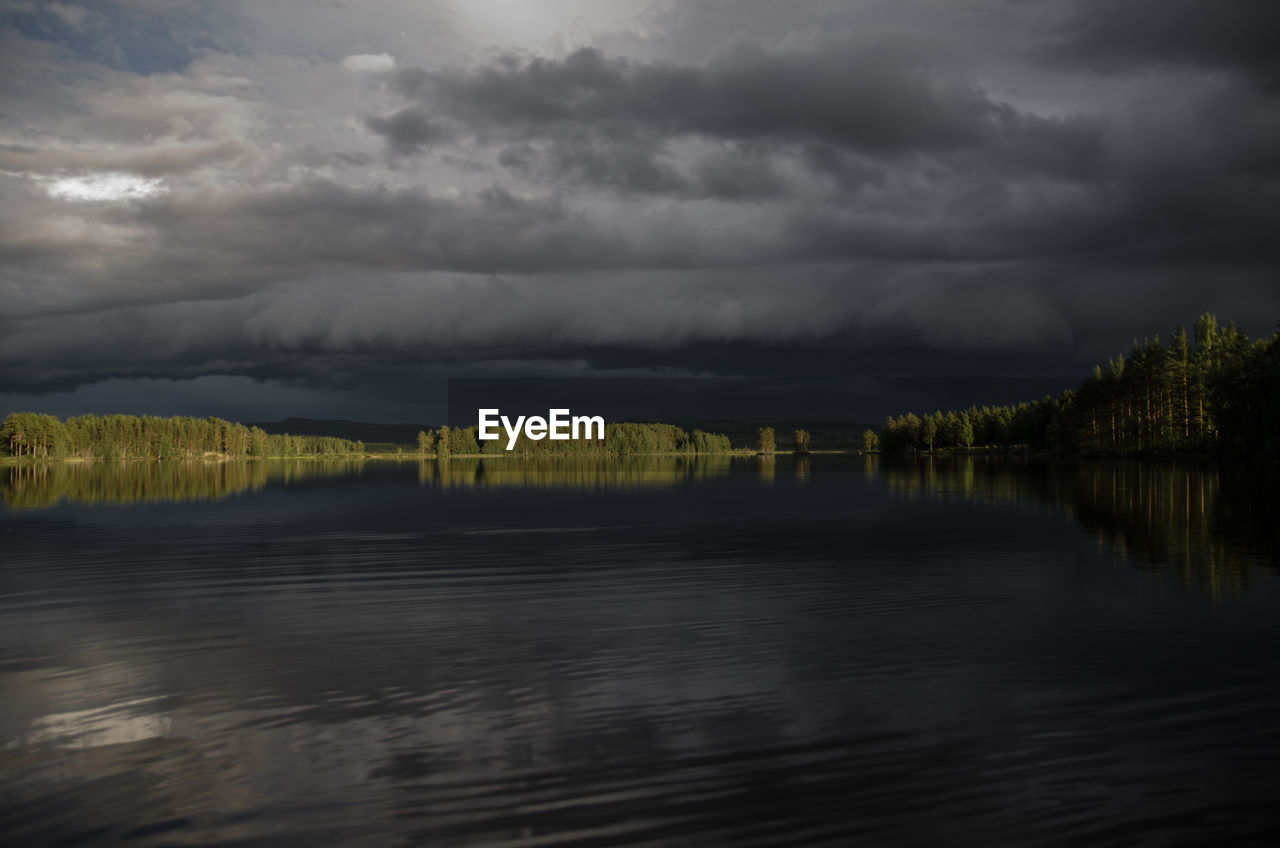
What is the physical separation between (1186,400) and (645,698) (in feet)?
518

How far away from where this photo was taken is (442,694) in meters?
14.7

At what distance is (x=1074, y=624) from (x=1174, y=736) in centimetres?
783

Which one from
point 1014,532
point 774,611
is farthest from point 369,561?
point 1014,532

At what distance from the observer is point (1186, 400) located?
5669 inches

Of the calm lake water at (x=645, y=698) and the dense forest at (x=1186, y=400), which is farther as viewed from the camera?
the dense forest at (x=1186, y=400)

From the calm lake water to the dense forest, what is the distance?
90.7 meters

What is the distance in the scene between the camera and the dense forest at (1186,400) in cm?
10625

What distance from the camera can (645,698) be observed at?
568 inches

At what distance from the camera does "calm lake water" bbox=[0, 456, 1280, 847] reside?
997 centimetres

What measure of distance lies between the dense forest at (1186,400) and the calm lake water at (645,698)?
298ft

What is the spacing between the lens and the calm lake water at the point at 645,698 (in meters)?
9.97

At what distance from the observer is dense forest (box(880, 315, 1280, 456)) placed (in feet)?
349

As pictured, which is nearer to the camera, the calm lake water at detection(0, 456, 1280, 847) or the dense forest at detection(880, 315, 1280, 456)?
the calm lake water at detection(0, 456, 1280, 847)

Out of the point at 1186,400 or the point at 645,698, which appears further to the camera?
the point at 1186,400
